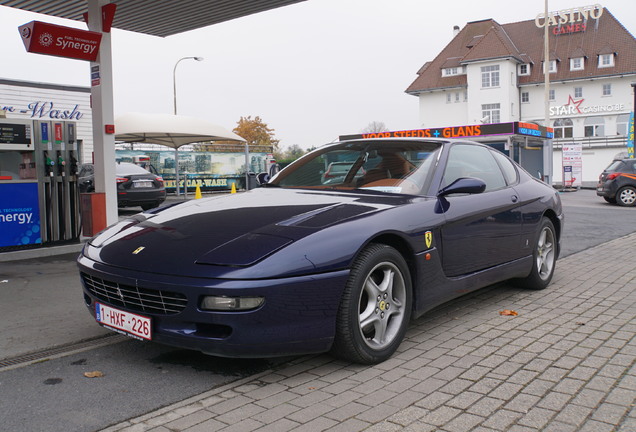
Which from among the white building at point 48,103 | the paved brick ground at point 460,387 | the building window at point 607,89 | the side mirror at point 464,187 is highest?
the building window at point 607,89

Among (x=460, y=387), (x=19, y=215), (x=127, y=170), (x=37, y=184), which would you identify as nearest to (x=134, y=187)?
(x=127, y=170)

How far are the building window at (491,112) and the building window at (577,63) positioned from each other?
23.8 feet

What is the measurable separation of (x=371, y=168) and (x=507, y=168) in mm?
1716

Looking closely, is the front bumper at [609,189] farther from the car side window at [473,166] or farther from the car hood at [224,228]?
the car hood at [224,228]

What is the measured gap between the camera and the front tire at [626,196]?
17594 millimetres

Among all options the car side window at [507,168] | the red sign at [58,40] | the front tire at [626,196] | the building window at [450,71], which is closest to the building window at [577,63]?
the building window at [450,71]

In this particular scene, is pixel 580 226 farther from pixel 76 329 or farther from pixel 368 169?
pixel 76 329

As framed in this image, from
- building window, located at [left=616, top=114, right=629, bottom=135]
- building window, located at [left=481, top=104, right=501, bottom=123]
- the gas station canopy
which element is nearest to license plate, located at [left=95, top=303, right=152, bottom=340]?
the gas station canopy

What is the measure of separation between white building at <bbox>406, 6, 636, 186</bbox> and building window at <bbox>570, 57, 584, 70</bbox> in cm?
8

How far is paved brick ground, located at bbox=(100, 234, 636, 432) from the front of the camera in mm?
2740

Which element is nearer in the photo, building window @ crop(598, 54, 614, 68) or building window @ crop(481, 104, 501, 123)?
building window @ crop(598, 54, 614, 68)

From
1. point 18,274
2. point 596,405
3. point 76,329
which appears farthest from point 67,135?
point 596,405

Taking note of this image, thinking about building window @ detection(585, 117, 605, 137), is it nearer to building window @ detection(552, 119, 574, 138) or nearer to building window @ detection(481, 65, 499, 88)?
building window @ detection(552, 119, 574, 138)

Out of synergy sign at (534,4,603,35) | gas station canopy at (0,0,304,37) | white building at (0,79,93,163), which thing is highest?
synergy sign at (534,4,603,35)
